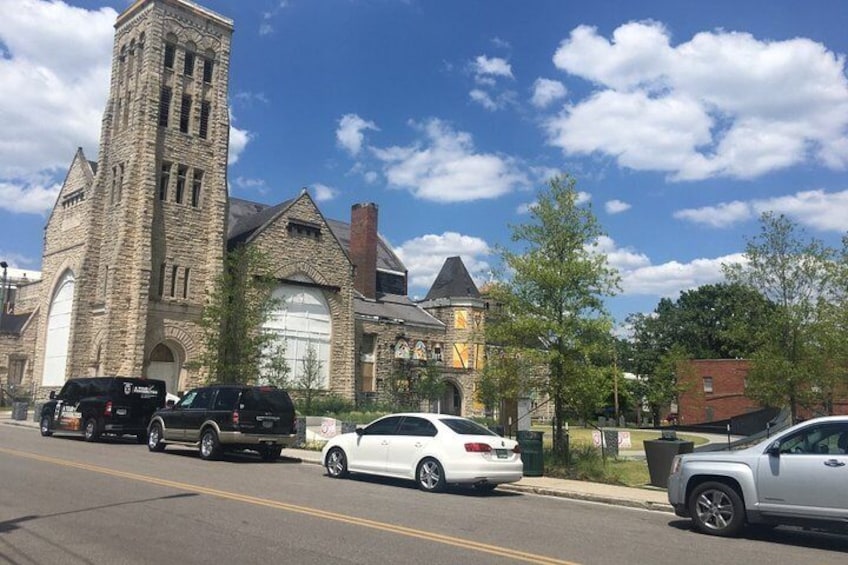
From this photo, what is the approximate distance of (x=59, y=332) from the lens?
135ft

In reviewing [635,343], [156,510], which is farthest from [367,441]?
[635,343]

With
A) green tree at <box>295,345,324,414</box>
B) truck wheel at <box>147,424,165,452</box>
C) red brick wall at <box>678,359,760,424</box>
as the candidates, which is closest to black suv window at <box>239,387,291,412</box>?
truck wheel at <box>147,424,165,452</box>

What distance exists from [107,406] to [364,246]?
34.2 meters

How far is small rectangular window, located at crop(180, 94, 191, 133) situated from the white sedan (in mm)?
30559

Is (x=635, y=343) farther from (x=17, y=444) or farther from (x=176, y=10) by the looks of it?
(x=17, y=444)

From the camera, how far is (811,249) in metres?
21.6

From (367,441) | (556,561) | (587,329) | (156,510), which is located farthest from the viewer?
(587,329)

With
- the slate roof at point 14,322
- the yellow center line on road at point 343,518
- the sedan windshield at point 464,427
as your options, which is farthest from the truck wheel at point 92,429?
the slate roof at point 14,322

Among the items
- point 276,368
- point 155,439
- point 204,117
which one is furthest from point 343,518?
point 204,117

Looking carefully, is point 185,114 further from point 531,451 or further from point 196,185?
point 531,451

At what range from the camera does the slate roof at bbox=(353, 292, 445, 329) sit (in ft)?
165

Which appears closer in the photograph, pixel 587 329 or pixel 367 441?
pixel 367 441

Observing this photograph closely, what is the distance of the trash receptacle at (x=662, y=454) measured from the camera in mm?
14648

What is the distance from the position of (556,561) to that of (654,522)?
13.6ft
